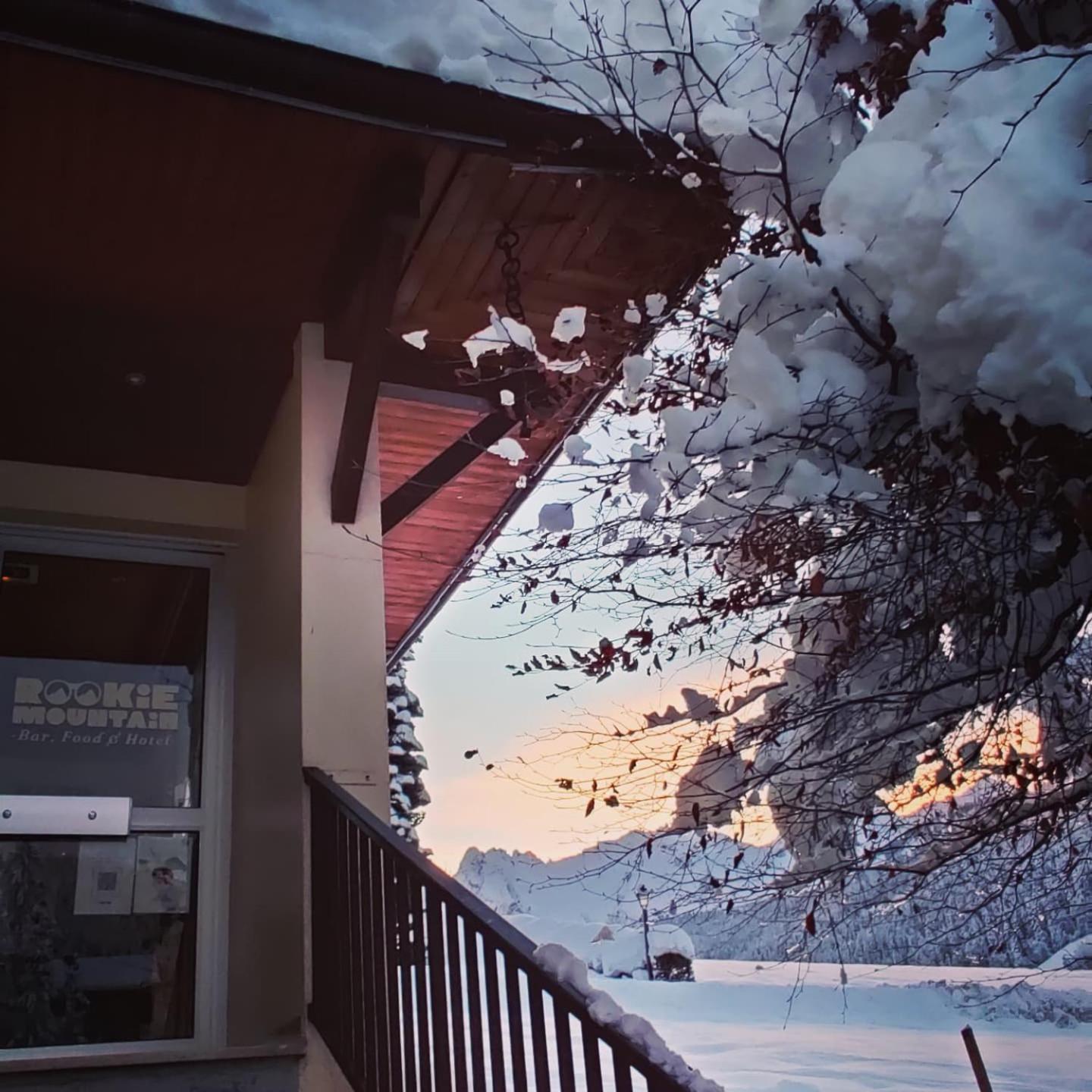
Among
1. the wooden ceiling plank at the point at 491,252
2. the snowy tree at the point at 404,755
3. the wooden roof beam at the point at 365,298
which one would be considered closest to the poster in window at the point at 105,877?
the wooden roof beam at the point at 365,298

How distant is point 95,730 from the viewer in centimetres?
420

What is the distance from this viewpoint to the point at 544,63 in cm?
272

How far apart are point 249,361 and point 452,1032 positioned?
2.58 meters

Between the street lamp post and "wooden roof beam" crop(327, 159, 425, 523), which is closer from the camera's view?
the street lamp post

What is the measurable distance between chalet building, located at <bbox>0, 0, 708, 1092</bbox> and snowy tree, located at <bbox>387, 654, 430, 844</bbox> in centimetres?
298

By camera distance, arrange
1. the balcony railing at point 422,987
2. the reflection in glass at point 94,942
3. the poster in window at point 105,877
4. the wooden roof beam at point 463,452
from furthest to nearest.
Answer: the wooden roof beam at point 463,452 → the poster in window at point 105,877 → the reflection in glass at point 94,942 → the balcony railing at point 422,987

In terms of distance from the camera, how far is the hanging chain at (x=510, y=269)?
327cm

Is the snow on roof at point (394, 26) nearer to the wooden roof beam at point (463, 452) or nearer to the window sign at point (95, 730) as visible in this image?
the wooden roof beam at point (463, 452)

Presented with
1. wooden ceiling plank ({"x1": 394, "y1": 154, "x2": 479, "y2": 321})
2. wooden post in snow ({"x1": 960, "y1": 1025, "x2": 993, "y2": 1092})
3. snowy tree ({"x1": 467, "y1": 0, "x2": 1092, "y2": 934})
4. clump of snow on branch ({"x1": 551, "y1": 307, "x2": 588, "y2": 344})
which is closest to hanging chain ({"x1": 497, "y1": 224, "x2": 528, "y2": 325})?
wooden ceiling plank ({"x1": 394, "y1": 154, "x2": 479, "y2": 321})

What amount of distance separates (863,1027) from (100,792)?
2865mm

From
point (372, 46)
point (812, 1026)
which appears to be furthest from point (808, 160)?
point (812, 1026)

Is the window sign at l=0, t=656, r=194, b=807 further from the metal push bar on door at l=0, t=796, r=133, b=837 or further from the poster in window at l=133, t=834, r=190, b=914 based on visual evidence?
the poster in window at l=133, t=834, r=190, b=914

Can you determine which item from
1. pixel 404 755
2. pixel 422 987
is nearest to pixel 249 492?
pixel 422 987

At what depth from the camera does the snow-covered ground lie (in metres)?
2.44
